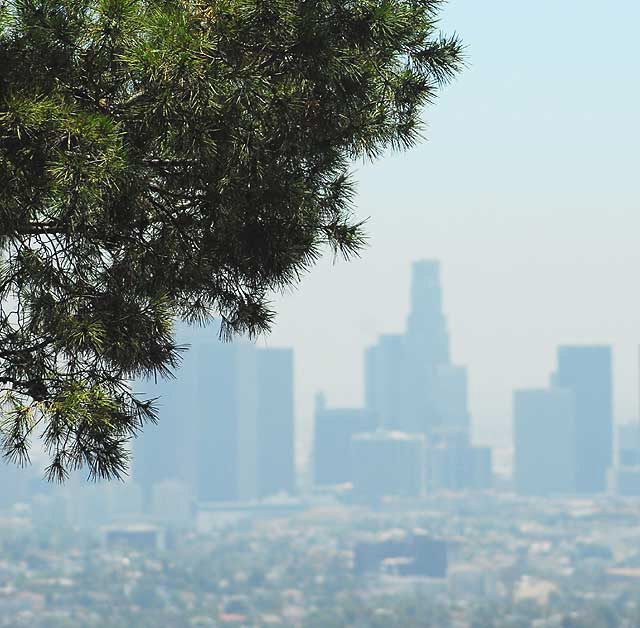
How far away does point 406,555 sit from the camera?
7306cm

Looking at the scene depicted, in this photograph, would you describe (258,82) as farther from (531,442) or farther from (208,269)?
(531,442)

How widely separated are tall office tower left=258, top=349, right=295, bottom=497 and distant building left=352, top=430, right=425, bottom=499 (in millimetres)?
4802

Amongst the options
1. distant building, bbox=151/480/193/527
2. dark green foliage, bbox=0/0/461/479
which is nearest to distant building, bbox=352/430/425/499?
distant building, bbox=151/480/193/527

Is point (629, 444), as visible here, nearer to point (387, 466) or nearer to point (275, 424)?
point (387, 466)

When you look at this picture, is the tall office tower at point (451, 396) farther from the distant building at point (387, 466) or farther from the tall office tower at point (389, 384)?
the distant building at point (387, 466)

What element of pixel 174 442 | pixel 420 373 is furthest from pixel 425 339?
pixel 174 442

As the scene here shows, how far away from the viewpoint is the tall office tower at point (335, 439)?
93812mm

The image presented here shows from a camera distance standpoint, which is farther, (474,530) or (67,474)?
(474,530)

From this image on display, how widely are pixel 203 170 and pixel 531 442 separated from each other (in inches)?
3749

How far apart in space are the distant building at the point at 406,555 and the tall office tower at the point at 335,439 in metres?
18.8

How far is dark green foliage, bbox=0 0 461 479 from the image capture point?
7.47ft

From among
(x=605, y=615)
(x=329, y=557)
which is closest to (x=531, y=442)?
(x=329, y=557)

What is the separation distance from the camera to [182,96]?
2.29 meters

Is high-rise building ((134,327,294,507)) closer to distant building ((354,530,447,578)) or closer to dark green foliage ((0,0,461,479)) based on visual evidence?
distant building ((354,530,447,578))
